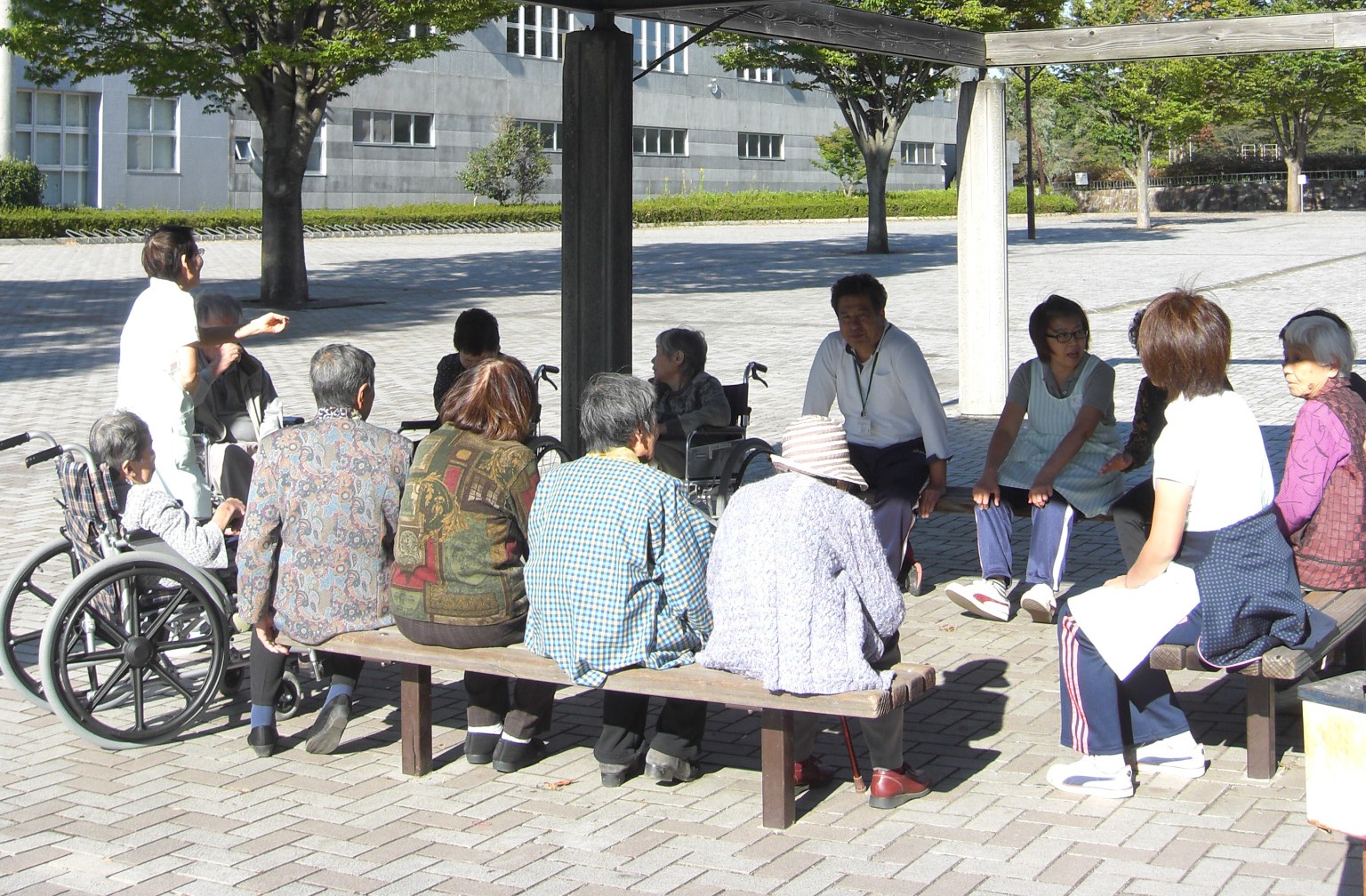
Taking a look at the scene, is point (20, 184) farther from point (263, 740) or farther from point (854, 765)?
point (854, 765)

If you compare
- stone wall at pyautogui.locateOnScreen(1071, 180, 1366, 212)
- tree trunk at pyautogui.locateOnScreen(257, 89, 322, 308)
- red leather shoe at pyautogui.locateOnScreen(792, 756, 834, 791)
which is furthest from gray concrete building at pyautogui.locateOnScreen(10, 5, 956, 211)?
red leather shoe at pyautogui.locateOnScreen(792, 756, 834, 791)

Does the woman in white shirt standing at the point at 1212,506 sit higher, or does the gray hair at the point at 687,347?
the gray hair at the point at 687,347

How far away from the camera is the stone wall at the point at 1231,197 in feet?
206

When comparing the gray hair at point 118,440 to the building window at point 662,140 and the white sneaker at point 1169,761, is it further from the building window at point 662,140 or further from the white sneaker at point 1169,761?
the building window at point 662,140

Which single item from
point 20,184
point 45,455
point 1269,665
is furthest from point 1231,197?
point 45,455

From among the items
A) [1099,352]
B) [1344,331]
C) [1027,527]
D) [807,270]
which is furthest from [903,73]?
[1344,331]

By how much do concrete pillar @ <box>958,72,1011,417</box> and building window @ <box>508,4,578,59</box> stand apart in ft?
157

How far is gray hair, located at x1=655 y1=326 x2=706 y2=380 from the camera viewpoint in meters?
8.16

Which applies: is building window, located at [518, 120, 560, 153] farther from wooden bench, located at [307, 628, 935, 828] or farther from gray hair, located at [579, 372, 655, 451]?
gray hair, located at [579, 372, 655, 451]

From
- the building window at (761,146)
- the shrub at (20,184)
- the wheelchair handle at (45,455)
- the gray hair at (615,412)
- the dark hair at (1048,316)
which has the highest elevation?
the building window at (761,146)

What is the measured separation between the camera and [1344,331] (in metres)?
5.64

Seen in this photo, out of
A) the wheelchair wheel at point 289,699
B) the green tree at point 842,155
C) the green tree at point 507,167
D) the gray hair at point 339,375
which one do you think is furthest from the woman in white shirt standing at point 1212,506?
the green tree at point 842,155

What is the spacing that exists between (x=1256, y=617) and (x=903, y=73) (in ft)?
112

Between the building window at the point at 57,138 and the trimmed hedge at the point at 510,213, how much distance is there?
7.28ft
